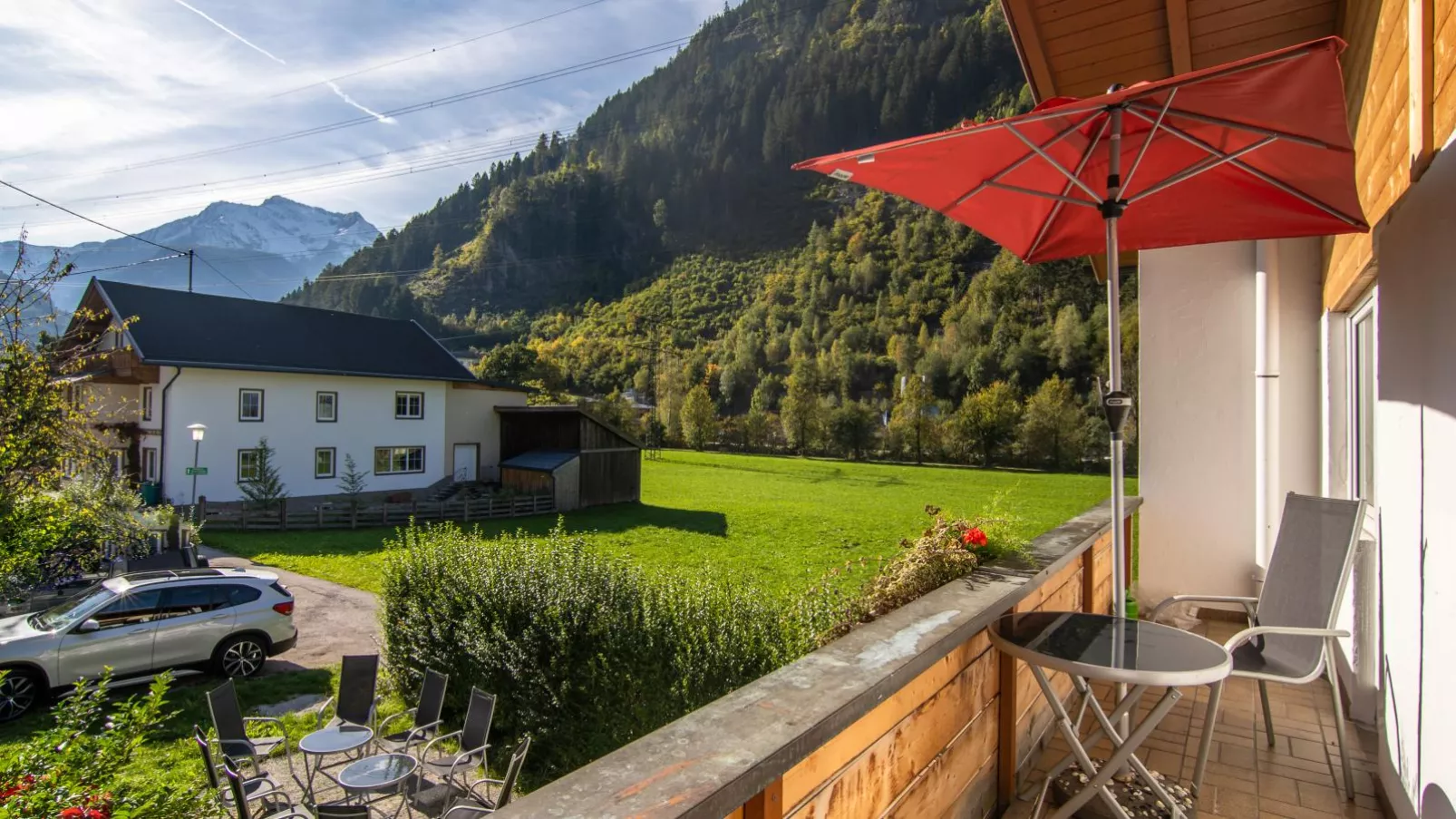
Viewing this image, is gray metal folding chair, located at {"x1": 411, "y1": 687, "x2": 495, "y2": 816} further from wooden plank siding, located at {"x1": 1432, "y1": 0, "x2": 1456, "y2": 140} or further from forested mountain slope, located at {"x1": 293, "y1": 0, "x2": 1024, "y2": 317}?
forested mountain slope, located at {"x1": 293, "y1": 0, "x2": 1024, "y2": 317}

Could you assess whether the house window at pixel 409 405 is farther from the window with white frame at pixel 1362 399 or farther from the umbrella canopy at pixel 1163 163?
the window with white frame at pixel 1362 399

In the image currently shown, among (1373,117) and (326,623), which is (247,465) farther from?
(1373,117)

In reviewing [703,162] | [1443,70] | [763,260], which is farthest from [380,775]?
[703,162]

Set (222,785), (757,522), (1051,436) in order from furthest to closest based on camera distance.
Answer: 1. (1051,436)
2. (757,522)
3. (222,785)

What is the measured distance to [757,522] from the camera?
68.1ft

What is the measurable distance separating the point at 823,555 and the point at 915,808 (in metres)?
14.2

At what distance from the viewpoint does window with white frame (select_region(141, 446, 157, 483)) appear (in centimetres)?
2095

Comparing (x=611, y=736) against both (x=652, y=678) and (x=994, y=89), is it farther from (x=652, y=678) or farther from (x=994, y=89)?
(x=994, y=89)

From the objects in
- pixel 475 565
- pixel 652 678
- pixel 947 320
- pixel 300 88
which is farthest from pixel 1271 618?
pixel 947 320

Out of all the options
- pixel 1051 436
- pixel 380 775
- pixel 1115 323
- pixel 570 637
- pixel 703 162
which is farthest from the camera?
pixel 703 162

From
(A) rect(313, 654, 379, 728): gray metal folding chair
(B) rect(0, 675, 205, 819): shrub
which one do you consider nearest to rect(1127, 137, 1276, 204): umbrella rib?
(B) rect(0, 675, 205, 819): shrub

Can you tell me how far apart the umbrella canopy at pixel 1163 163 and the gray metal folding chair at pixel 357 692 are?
16.0ft

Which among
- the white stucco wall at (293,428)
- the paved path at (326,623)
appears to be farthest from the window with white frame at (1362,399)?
the white stucco wall at (293,428)

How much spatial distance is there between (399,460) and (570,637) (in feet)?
73.4
